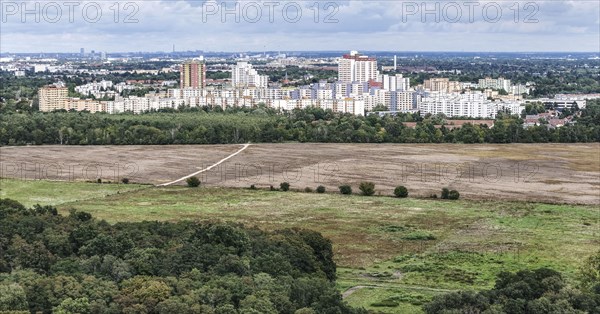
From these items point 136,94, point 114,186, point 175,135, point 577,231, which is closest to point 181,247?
point 577,231

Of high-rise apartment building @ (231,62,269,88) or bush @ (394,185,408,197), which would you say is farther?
high-rise apartment building @ (231,62,269,88)

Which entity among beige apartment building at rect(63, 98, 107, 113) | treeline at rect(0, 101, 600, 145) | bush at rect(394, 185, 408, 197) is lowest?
bush at rect(394, 185, 408, 197)

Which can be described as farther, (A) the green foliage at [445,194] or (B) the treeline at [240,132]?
(B) the treeline at [240,132]

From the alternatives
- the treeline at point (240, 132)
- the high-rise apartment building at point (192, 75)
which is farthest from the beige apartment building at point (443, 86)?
the treeline at point (240, 132)

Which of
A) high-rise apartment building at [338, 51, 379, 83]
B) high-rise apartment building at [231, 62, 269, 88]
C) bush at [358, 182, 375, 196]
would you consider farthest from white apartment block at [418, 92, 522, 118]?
bush at [358, 182, 375, 196]

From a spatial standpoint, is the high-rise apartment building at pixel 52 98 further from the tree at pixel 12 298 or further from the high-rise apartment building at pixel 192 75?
the tree at pixel 12 298

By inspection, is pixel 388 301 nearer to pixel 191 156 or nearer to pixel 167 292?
pixel 167 292

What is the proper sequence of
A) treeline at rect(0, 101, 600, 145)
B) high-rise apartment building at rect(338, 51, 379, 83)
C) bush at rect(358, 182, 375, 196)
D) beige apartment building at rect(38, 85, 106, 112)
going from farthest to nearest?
high-rise apartment building at rect(338, 51, 379, 83)
beige apartment building at rect(38, 85, 106, 112)
treeline at rect(0, 101, 600, 145)
bush at rect(358, 182, 375, 196)

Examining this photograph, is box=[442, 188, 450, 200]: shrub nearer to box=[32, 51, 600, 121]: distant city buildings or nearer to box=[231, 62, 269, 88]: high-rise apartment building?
box=[32, 51, 600, 121]: distant city buildings
